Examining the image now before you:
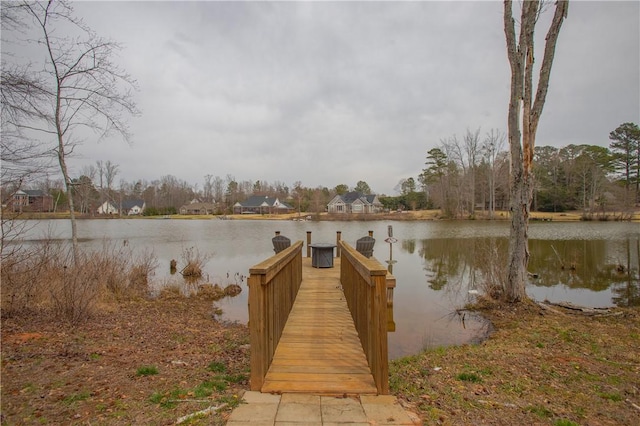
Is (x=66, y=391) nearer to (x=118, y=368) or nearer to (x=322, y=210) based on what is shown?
(x=118, y=368)

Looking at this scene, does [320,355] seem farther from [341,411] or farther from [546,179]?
[546,179]

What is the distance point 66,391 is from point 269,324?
6.21 ft

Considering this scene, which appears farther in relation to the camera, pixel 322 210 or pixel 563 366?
pixel 322 210

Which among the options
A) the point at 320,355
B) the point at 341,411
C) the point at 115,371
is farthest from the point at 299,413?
the point at 115,371

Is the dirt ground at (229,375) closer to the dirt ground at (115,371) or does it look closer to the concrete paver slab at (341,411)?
the dirt ground at (115,371)

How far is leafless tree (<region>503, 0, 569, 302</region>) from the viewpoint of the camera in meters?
7.75

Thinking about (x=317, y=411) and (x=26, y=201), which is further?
(x=26, y=201)

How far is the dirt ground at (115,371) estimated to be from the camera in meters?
2.80

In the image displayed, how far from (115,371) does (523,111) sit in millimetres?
9121

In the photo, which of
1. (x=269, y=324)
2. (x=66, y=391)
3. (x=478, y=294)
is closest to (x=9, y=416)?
(x=66, y=391)

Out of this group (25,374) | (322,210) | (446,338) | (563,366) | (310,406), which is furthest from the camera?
(322,210)

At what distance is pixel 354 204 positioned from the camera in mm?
69688

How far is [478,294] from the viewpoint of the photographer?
10078mm

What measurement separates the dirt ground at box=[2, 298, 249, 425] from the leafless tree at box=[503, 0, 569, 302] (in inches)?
250
